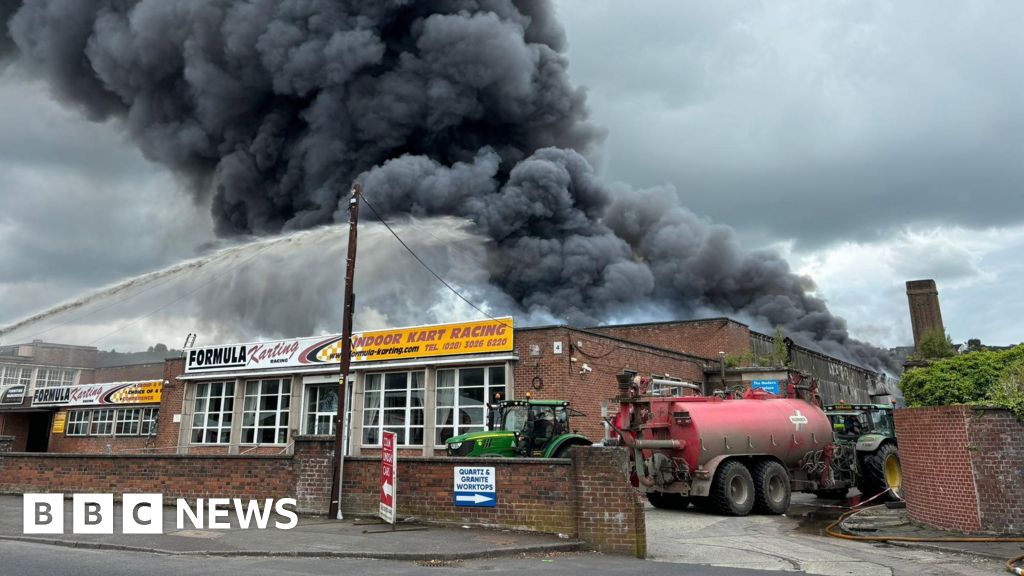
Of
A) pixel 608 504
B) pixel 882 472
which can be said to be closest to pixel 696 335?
pixel 882 472

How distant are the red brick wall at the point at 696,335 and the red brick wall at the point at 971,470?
1958 cm

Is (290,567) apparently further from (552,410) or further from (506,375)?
(506,375)

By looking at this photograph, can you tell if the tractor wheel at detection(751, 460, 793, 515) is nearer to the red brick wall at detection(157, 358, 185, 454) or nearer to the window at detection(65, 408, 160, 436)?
the red brick wall at detection(157, 358, 185, 454)

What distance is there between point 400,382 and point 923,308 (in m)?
42.0

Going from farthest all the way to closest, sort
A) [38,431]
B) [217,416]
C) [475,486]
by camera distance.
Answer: [38,431] → [217,416] → [475,486]

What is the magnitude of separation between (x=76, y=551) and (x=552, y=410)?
372 inches

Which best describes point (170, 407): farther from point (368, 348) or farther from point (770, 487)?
point (770, 487)

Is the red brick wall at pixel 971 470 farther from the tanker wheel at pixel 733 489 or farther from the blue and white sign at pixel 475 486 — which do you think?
the blue and white sign at pixel 475 486

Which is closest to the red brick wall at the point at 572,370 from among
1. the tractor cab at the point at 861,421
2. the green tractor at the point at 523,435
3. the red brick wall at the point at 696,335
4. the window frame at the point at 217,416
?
the green tractor at the point at 523,435

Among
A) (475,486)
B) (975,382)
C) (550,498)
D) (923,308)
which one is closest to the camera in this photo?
(550,498)

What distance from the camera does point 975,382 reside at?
10.5 m

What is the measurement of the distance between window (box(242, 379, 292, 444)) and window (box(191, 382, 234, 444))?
1009mm

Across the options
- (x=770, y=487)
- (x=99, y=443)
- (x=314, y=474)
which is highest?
(x=99, y=443)

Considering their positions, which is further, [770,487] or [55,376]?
[55,376]
